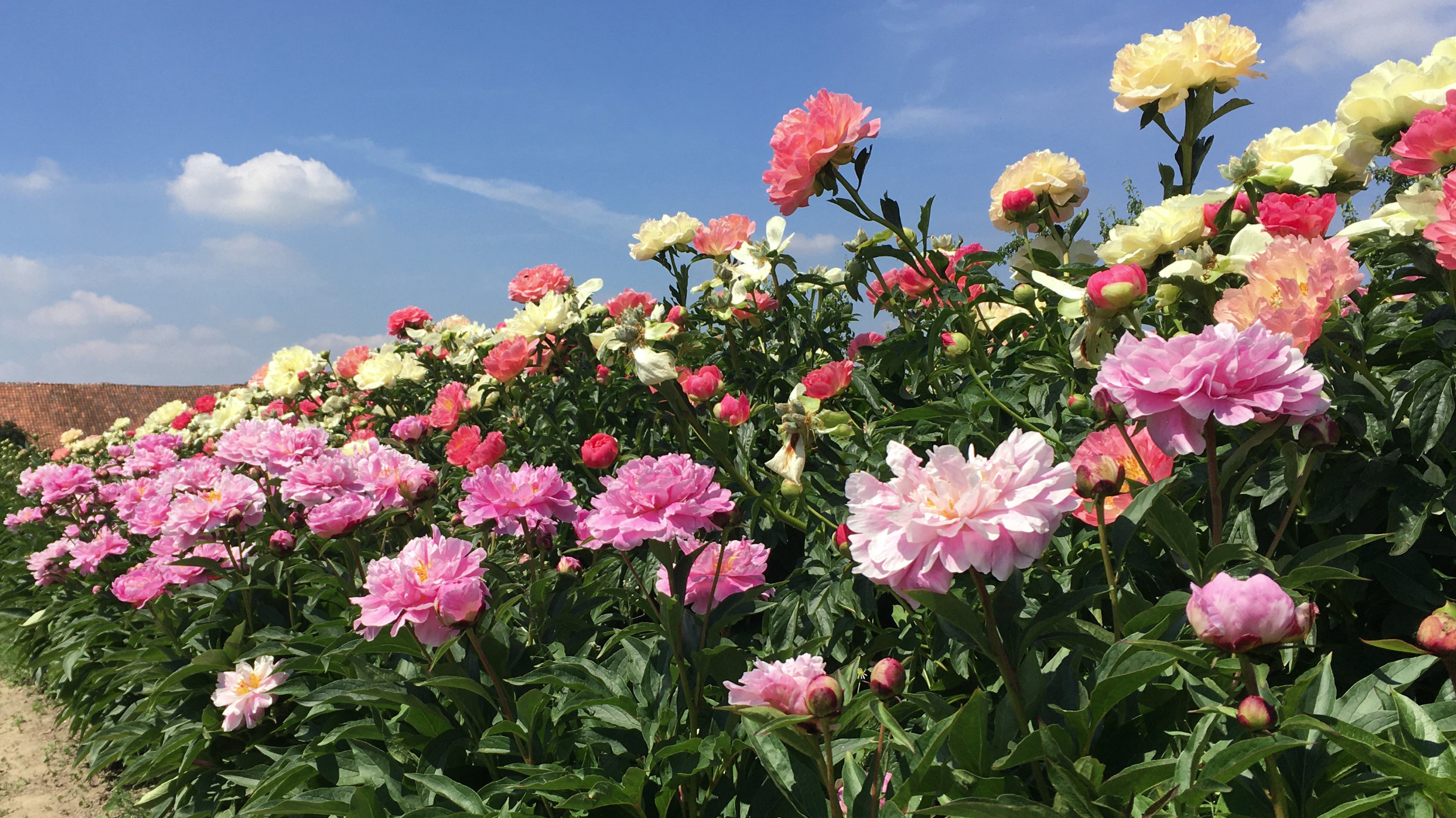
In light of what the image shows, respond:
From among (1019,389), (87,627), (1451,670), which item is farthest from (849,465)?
(87,627)

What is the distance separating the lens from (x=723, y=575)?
1488mm

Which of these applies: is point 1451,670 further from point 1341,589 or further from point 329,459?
point 329,459

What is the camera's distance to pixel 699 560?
4.93 feet

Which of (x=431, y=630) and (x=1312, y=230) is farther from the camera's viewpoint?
(x=431, y=630)

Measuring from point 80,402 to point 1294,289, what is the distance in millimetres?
33340

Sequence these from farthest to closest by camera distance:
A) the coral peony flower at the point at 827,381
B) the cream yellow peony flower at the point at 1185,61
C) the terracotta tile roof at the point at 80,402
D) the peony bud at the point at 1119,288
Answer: the terracotta tile roof at the point at 80,402 < the coral peony flower at the point at 827,381 < the cream yellow peony flower at the point at 1185,61 < the peony bud at the point at 1119,288

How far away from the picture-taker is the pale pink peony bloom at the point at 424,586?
134 cm

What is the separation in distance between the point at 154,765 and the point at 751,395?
1995 millimetres

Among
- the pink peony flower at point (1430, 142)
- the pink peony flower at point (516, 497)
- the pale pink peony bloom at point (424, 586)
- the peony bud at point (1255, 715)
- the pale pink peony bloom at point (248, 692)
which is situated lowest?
the pale pink peony bloom at point (248, 692)

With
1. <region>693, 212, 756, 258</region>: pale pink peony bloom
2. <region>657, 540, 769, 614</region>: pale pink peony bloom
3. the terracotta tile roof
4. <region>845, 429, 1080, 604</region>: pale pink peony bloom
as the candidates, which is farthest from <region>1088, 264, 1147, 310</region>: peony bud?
the terracotta tile roof

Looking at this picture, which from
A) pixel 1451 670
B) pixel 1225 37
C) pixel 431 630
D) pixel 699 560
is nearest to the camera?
pixel 1451 670

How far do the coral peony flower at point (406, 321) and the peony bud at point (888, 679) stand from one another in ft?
13.3

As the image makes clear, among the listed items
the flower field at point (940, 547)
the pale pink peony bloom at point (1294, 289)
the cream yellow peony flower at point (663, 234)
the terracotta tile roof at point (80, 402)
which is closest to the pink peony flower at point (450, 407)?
the flower field at point (940, 547)

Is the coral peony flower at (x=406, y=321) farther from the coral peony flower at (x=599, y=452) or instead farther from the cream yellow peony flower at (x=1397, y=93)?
the cream yellow peony flower at (x=1397, y=93)
